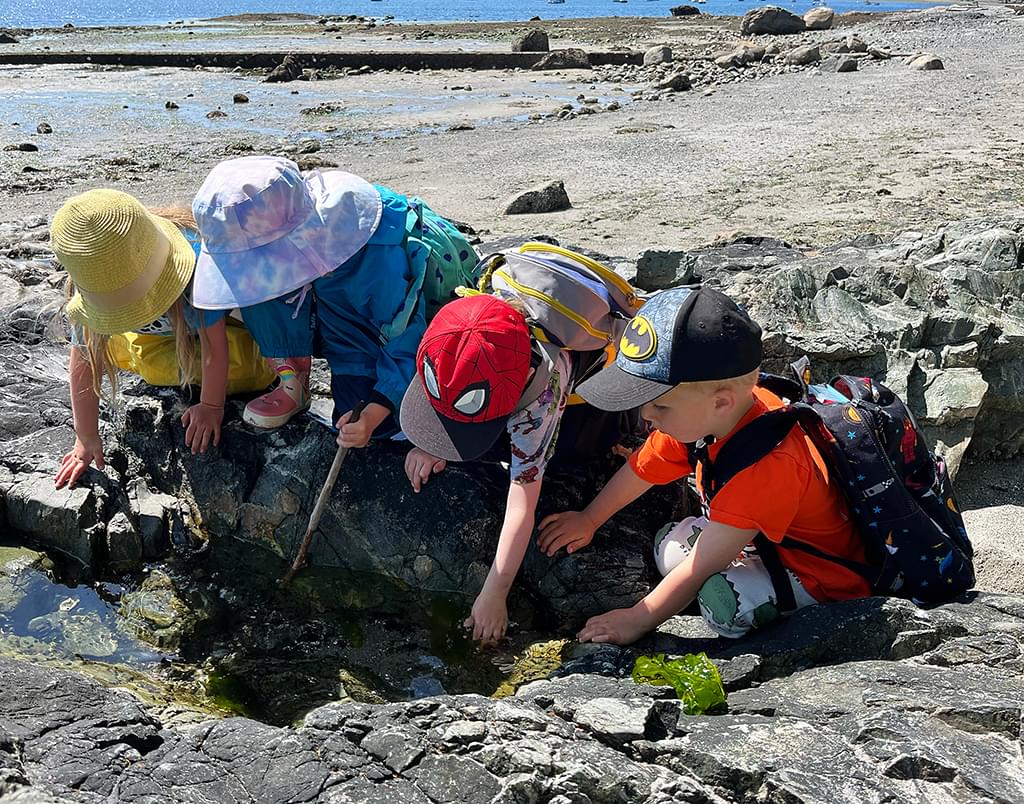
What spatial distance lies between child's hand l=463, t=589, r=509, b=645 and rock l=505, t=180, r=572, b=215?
624cm

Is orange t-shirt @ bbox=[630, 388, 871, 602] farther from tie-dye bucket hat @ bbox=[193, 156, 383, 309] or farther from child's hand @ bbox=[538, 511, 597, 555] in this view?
tie-dye bucket hat @ bbox=[193, 156, 383, 309]

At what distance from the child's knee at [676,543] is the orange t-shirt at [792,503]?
203 mm

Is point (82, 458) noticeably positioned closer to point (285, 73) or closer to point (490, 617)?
point (490, 617)

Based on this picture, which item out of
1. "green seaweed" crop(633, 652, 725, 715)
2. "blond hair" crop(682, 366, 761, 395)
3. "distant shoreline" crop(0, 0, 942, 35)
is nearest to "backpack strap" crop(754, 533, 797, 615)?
"green seaweed" crop(633, 652, 725, 715)

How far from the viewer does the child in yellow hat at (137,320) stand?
9.60 ft

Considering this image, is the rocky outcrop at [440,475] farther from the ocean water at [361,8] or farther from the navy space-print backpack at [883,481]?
the ocean water at [361,8]

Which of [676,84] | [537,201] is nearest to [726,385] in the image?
[537,201]

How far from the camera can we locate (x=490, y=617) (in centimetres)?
272

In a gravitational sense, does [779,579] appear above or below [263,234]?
below

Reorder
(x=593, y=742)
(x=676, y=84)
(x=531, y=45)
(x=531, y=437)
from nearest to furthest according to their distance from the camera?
(x=593, y=742) → (x=531, y=437) → (x=676, y=84) → (x=531, y=45)

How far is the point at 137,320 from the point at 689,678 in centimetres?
188

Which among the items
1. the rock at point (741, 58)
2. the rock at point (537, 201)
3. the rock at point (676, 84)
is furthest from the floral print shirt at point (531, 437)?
the rock at point (741, 58)

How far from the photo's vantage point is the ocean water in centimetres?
4109

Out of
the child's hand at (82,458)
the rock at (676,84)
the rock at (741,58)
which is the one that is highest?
the child's hand at (82,458)
